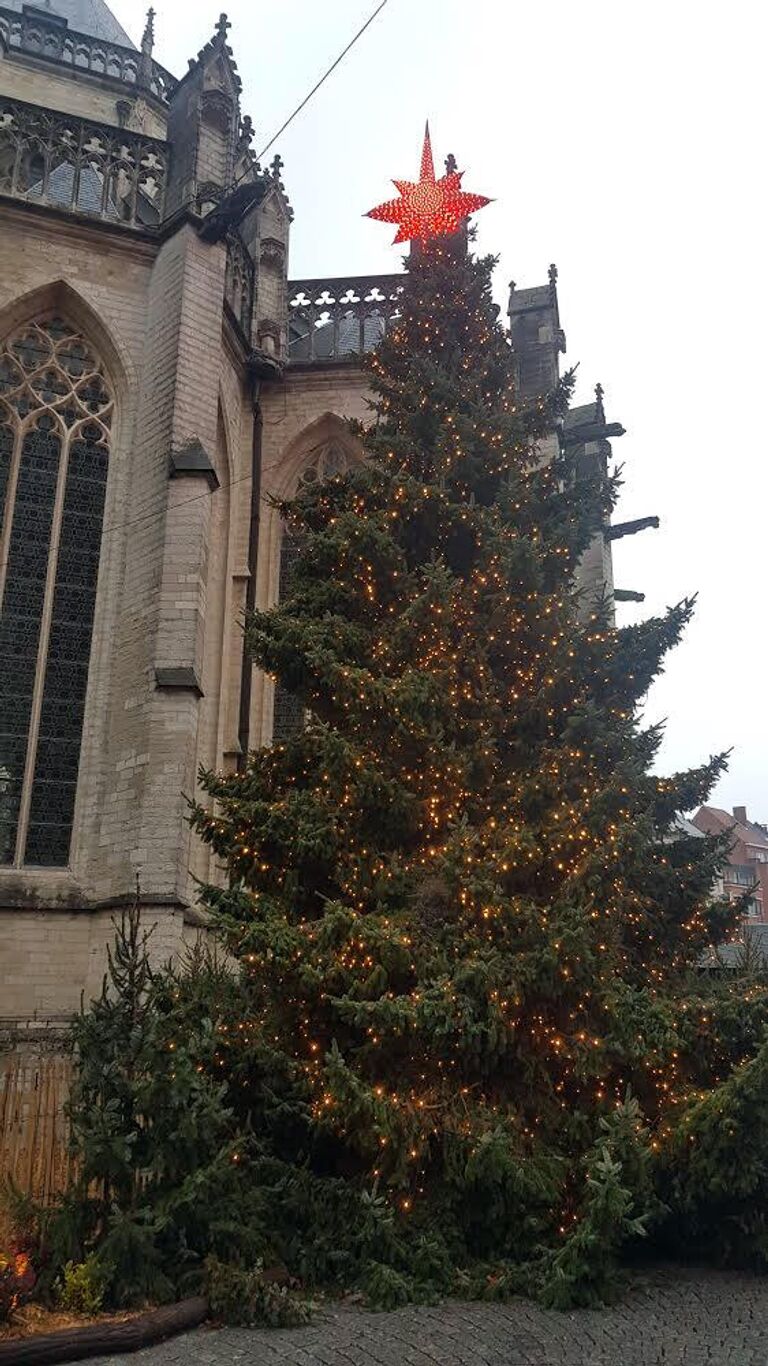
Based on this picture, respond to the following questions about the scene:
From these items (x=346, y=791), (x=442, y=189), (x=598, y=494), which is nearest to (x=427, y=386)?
(x=598, y=494)

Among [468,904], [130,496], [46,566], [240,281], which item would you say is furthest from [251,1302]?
[240,281]

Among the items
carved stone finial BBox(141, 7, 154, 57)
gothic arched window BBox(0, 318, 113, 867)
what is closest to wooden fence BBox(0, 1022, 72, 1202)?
gothic arched window BBox(0, 318, 113, 867)

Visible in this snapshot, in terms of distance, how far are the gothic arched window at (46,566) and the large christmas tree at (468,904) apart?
4.62 meters

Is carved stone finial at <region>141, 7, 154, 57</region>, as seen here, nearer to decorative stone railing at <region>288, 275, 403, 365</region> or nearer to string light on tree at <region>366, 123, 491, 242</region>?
decorative stone railing at <region>288, 275, 403, 365</region>

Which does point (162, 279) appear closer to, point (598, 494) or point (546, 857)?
point (598, 494)

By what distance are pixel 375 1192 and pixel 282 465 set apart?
12.0 metres

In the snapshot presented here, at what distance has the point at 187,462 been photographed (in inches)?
472

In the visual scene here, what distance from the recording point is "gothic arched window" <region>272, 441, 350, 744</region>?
14.5 metres

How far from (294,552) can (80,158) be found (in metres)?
6.07

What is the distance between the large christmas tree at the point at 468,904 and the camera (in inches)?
235

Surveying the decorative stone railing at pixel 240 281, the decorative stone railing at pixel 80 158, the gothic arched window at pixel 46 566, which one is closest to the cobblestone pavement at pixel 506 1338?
the gothic arched window at pixel 46 566

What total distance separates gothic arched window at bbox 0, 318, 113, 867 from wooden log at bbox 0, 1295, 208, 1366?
6679mm

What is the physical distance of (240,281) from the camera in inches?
646

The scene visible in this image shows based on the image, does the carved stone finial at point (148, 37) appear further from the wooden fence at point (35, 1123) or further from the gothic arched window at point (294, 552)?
the wooden fence at point (35, 1123)
